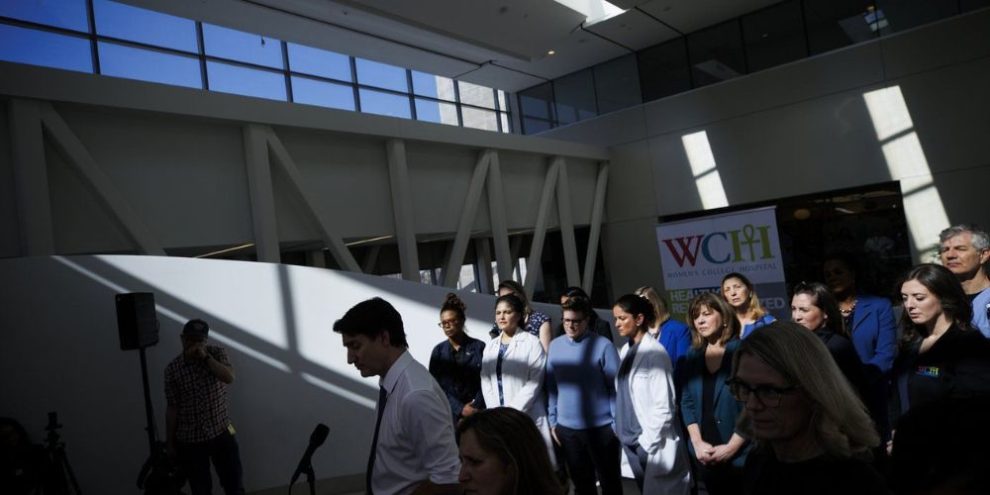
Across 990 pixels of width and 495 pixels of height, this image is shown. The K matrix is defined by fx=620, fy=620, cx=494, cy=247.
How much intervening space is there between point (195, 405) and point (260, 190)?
4085 millimetres

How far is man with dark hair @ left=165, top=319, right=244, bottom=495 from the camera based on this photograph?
4.45m

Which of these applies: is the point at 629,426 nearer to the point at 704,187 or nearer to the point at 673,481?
the point at 673,481

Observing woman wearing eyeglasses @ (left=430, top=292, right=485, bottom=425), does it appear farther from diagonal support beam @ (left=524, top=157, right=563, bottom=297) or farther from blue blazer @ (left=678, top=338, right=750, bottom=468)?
diagonal support beam @ (left=524, top=157, right=563, bottom=297)

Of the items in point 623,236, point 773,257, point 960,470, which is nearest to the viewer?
point 960,470

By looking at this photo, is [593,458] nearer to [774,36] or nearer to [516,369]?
[516,369]

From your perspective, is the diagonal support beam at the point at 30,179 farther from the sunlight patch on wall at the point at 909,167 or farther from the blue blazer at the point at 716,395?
the sunlight patch on wall at the point at 909,167

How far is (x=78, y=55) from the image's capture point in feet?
33.8

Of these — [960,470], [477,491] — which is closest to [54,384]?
[477,491]

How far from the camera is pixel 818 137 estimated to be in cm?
1252

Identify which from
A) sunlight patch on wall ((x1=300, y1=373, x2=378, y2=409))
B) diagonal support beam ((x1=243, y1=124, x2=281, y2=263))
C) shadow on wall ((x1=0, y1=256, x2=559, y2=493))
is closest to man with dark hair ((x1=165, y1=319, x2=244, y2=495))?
shadow on wall ((x1=0, y1=256, x2=559, y2=493))

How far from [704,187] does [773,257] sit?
25.0ft

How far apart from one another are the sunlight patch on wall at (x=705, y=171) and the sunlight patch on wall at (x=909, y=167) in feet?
10.2

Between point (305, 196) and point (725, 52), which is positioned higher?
point (725, 52)

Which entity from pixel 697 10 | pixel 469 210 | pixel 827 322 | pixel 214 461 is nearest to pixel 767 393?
pixel 827 322
